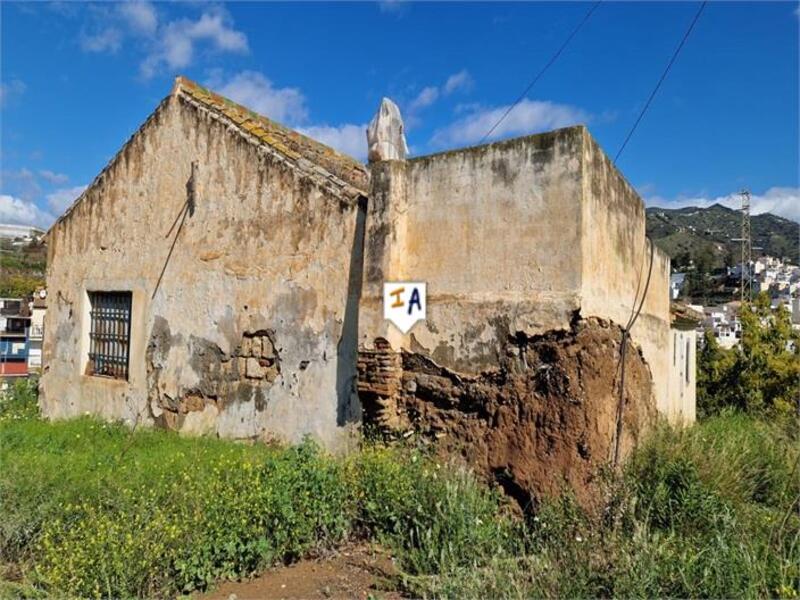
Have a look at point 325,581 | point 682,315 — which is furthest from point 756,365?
point 325,581

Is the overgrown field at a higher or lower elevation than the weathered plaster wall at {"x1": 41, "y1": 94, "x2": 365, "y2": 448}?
lower

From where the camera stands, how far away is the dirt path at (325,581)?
13.3 ft

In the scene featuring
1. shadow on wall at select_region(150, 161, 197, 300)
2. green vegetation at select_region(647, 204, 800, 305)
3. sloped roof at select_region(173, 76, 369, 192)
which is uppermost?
green vegetation at select_region(647, 204, 800, 305)

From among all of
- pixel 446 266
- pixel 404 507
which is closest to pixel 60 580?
pixel 404 507

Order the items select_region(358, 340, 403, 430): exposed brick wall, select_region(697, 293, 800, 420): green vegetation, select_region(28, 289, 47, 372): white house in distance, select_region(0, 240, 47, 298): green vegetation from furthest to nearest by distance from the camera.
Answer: select_region(0, 240, 47, 298): green vegetation, select_region(28, 289, 47, 372): white house in distance, select_region(697, 293, 800, 420): green vegetation, select_region(358, 340, 403, 430): exposed brick wall

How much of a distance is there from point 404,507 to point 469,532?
62cm

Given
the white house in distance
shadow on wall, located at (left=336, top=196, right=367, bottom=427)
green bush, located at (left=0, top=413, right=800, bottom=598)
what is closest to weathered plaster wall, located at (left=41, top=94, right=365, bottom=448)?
shadow on wall, located at (left=336, top=196, right=367, bottom=427)

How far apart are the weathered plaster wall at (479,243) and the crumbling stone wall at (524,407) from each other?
0.51 ft

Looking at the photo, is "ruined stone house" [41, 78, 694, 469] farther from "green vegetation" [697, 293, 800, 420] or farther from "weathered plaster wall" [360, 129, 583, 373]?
"green vegetation" [697, 293, 800, 420]

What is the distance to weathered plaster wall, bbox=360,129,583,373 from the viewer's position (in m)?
5.32

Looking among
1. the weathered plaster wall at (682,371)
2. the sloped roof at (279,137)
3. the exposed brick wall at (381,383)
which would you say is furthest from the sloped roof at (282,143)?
the weathered plaster wall at (682,371)

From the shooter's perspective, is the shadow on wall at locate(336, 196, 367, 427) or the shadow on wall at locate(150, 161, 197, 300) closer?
the shadow on wall at locate(336, 196, 367, 427)

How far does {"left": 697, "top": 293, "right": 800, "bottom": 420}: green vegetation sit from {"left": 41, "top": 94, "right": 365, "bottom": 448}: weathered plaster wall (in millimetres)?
10526

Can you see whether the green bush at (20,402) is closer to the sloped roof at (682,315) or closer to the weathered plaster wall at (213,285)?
the weathered plaster wall at (213,285)
